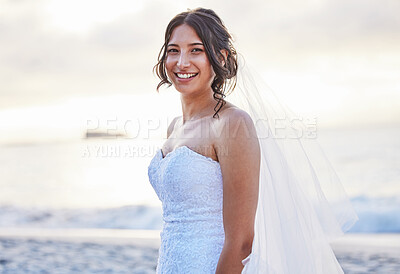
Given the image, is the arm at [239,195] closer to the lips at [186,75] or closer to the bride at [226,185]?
the bride at [226,185]

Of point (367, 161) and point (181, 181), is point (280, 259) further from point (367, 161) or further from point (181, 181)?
point (367, 161)

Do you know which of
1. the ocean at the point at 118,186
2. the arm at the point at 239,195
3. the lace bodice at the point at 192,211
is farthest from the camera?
the ocean at the point at 118,186

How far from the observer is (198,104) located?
101 inches

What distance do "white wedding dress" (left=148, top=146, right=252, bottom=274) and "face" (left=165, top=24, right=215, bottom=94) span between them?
12.9 inches

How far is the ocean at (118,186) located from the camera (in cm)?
1457

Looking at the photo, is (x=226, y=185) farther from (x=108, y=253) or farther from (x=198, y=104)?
(x=108, y=253)

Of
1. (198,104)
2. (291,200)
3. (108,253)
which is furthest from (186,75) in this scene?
(108,253)

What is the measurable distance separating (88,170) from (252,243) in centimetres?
2525

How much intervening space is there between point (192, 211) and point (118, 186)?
18.5 m

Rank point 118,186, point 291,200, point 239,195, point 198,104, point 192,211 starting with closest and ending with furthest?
point 239,195 → point 291,200 → point 192,211 → point 198,104 → point 118,186

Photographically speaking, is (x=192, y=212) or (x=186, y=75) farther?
(x=186, y=75)

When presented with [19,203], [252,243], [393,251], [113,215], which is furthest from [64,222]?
[252,243]

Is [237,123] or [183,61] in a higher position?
[183,61]

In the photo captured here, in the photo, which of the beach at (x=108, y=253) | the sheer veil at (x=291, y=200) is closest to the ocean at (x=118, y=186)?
the beach at (x=108, y=253)
